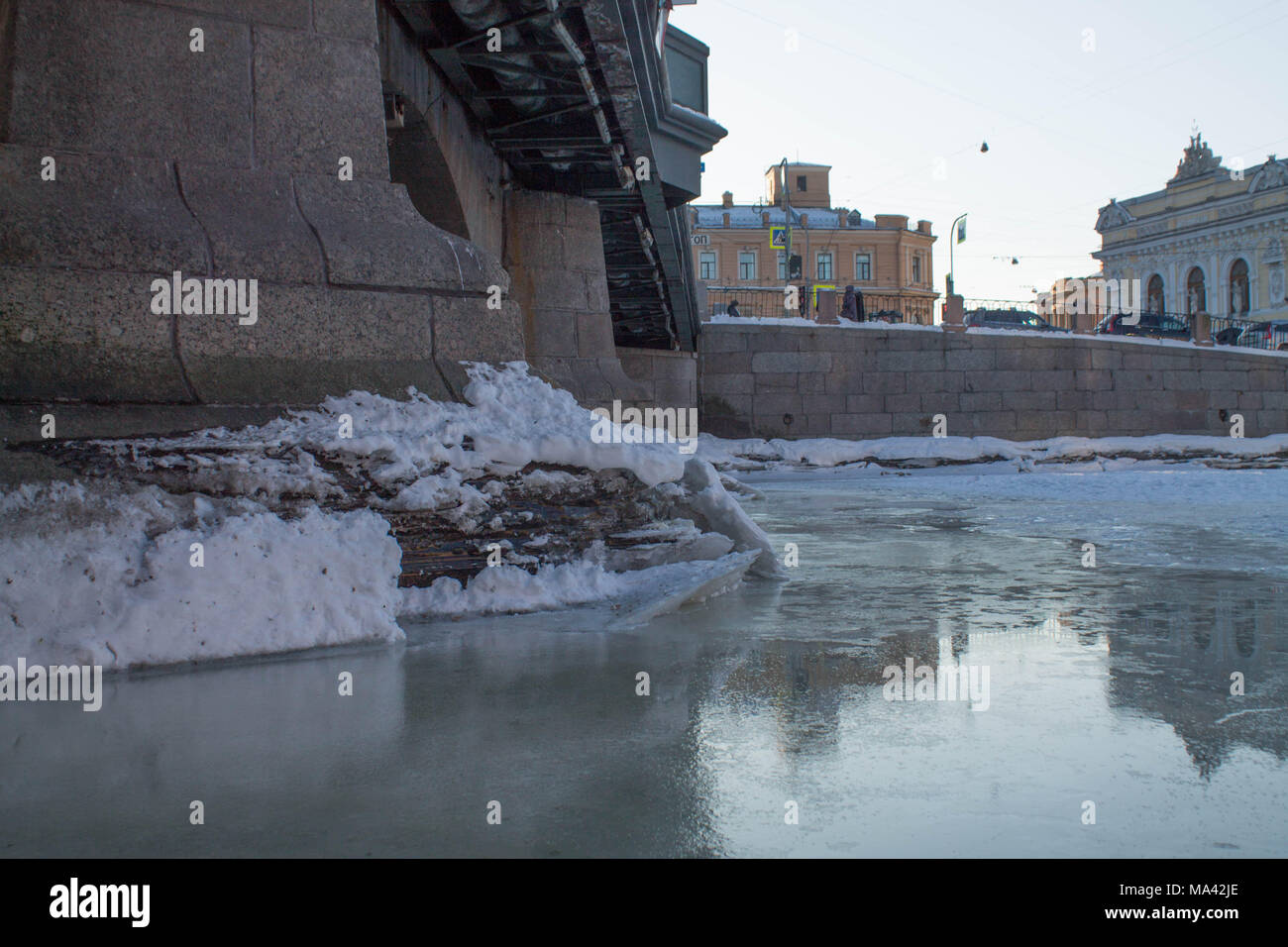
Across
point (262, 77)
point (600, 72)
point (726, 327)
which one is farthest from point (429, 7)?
point (726, 327)

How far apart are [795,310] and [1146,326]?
10.2 m

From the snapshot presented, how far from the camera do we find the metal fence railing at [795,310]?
29023 millimetres

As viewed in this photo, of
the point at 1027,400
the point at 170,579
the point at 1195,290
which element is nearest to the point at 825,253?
the point at 1195,290

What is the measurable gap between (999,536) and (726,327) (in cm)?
1570

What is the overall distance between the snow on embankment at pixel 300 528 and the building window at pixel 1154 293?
5426cm

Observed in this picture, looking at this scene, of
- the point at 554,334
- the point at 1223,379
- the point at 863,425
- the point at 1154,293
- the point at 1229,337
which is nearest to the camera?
the point at 554,334

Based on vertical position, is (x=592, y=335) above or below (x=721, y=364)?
below

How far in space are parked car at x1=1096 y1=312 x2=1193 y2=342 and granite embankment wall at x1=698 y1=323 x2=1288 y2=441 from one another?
3664 millimetres

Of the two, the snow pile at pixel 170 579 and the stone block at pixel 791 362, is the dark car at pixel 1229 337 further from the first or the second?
the snow pile at pixel 170 579

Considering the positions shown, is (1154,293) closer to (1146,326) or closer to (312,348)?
(1146,326)

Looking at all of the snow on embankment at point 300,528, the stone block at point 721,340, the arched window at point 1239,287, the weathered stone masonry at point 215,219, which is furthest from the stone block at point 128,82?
the arched window at point 1239,287

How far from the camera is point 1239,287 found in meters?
48.2

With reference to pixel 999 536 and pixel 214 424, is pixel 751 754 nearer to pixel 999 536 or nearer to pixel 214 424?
pixel 214 424

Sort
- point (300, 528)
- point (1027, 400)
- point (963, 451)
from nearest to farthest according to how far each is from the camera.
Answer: point (300, 528) → point (963, 451) → point (1027, 400)
